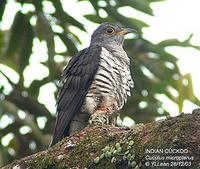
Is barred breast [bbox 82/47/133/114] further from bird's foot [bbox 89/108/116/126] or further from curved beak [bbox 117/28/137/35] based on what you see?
curved beak [bbox 117/28/137/35]

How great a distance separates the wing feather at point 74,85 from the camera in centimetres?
512

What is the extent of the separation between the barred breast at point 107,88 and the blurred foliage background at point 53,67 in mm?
1329

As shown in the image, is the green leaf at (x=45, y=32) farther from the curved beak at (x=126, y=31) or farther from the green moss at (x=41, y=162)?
the green moss at (x=41, y=162)

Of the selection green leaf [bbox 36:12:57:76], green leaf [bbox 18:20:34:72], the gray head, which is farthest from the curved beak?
green leaf [bbox 18:20:34:72]

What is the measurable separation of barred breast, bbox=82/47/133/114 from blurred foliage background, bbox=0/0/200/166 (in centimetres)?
133

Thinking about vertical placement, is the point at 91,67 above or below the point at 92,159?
above

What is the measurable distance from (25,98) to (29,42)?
2.04 feet

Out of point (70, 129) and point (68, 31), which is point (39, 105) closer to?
point (68, 31)

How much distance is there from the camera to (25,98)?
6992 mm

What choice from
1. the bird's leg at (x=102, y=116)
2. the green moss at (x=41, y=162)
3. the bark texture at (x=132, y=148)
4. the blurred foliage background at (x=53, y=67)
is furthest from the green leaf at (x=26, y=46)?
the green moss at (x=41, y=162)

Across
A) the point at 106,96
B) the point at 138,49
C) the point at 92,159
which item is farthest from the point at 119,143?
the point at 138,49

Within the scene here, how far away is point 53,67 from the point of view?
272 inches

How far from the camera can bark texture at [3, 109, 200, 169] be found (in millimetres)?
2875

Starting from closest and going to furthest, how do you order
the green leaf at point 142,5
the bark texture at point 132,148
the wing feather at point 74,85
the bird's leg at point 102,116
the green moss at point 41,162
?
the bark texture at point 132,148
the green moss at point 41,162
the bird's leg at point 102,116
the wing feather at point 74,85
the green leaf at point 142,5
